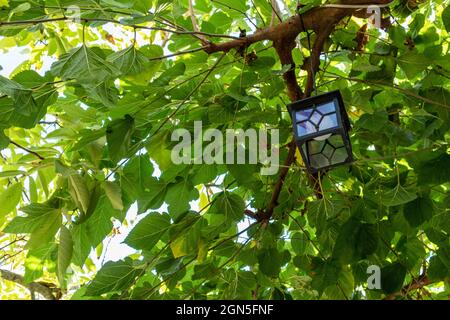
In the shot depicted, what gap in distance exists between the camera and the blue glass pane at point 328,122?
1216mm

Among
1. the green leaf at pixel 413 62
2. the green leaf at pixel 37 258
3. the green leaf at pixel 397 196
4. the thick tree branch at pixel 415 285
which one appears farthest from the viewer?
the thick tree branch at pixel 415 285

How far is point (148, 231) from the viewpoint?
147 centimetres

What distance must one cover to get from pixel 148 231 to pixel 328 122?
54 cm

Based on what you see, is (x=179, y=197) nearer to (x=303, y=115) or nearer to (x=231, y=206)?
(x=231, y=206)

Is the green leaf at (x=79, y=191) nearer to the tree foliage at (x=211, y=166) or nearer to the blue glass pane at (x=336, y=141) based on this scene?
the tree foliage at (x=211, y=166)

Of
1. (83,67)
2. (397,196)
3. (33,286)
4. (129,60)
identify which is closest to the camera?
(83,67)

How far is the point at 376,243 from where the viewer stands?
Result: 1.48 metres

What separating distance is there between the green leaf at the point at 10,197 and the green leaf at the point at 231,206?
497 millimetres

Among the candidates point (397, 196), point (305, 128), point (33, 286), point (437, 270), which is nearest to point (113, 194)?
point (305, 128)

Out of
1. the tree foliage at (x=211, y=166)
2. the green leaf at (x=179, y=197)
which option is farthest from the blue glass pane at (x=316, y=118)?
the green leaf at (x=179, y=197)

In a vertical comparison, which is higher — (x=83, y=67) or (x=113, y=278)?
(x=83, y=67)

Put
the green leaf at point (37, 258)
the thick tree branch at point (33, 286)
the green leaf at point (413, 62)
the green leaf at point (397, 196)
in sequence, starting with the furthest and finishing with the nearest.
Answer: the thick tree branch at point (33, 286) → the green leaf at point (37, 258) → the green leaf at point (413, 62) → the green leaf at point (397, 196)

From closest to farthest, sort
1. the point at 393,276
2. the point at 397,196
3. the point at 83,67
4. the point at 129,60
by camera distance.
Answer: the point at 83,67, the point at 129,60, the point at 397,196, the point at 393,276

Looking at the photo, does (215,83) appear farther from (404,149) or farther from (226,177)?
(404,149)
